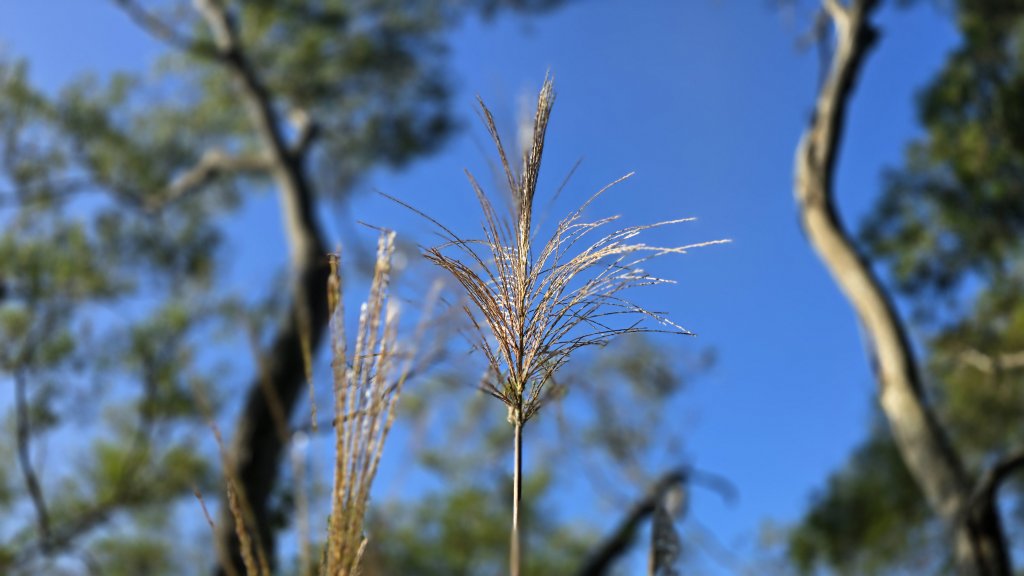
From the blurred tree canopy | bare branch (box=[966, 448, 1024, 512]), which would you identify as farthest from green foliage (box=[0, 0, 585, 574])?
bare branch (box=[966, 448, 1024, 512])

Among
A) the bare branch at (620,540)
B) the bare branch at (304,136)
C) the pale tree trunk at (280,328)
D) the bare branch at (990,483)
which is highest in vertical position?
the bare branch at (304,136)

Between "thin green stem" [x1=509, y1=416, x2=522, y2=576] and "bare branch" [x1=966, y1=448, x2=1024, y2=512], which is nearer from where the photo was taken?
"thin green stem" [x1=509, y1=416, x2=522, y2=576]

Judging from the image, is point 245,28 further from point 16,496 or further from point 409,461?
point 409,461

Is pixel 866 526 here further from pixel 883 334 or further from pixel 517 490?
pixel 517 490

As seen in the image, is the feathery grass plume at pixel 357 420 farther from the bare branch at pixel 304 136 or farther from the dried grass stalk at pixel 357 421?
the bare branch at pixel 304 136

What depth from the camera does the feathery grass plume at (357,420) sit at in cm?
66

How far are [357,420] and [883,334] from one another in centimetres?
393

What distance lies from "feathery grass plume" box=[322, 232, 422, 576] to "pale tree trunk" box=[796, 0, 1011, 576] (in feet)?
10.7

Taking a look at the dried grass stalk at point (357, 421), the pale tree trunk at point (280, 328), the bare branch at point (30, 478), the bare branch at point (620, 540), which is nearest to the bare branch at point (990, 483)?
the bare branch at point (620, 540)

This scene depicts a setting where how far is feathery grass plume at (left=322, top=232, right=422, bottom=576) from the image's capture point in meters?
0.66

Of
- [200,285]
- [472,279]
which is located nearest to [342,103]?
[200,285]

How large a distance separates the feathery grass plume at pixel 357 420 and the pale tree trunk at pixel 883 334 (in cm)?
326

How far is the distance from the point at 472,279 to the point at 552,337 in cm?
10

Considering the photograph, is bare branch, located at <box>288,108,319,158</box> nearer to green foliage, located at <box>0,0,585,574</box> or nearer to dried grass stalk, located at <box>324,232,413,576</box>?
green foliage, located at <box>0,0,585,574</box>
